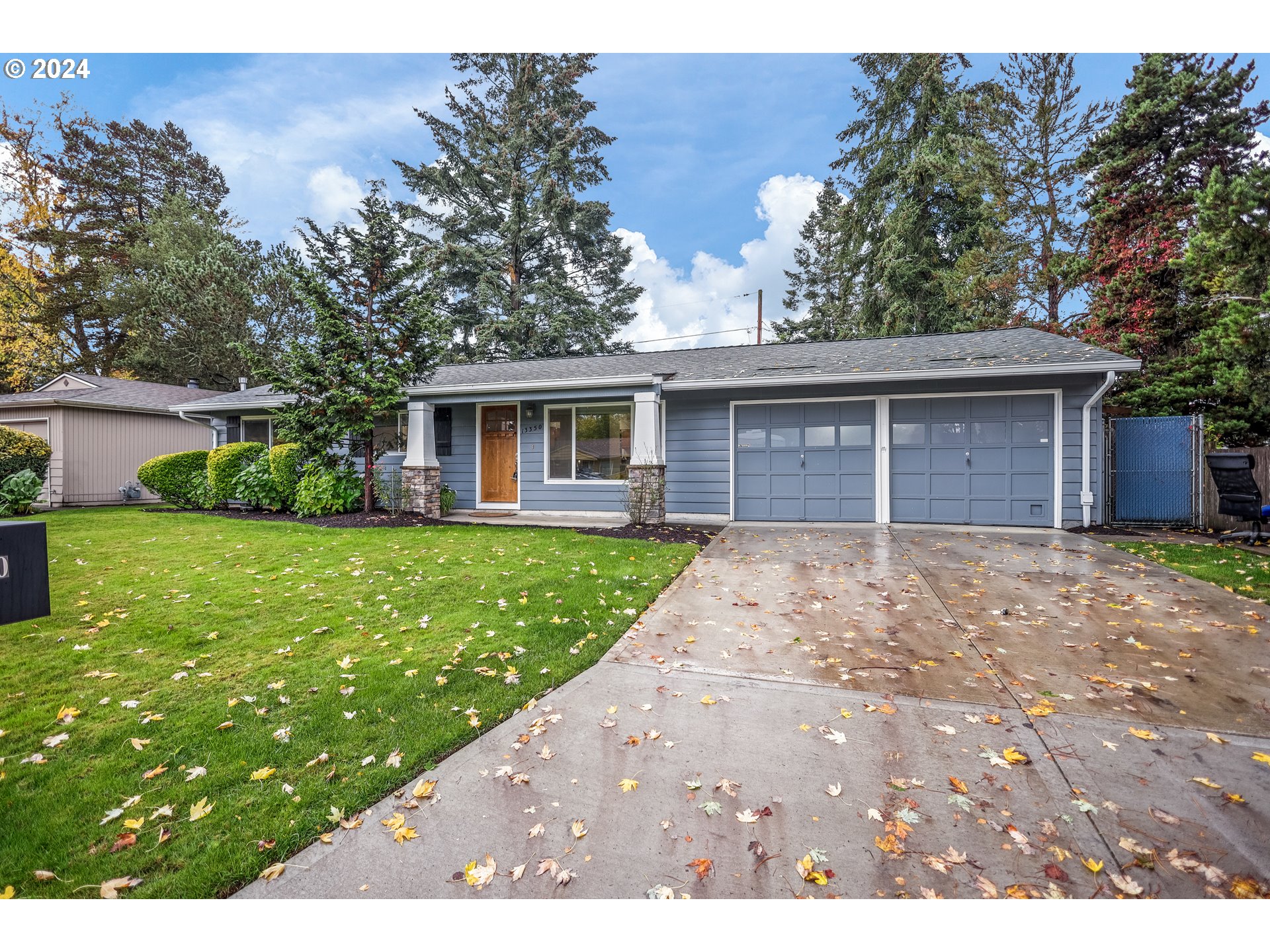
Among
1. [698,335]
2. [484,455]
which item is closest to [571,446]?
[484,455]

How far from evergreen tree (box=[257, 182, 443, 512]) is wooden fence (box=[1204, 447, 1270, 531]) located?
12508 millimetres

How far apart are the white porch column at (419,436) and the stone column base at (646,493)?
393 cm

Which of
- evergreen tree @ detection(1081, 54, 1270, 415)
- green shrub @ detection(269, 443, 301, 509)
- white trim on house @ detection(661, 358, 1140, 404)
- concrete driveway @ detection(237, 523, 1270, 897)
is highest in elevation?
evergreen tree @ detection(1081, 54, 1270, 415)

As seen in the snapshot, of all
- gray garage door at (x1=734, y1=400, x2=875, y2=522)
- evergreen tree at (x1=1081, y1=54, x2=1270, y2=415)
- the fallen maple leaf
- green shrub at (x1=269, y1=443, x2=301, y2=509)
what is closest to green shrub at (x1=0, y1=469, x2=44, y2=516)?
green shrub at (x1=269, y1=443, x2=301, y2=509)

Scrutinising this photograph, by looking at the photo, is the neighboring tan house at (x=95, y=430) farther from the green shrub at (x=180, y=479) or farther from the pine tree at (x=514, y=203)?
the pine tree at (x=514, y=203)

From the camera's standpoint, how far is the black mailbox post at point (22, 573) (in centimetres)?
264

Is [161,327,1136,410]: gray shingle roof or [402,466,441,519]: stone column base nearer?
[161,327,1136,410]: gray shingle roof

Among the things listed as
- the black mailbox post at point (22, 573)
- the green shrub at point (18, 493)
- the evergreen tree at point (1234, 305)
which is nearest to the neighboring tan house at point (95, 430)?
the green shrub at point (18, 493)

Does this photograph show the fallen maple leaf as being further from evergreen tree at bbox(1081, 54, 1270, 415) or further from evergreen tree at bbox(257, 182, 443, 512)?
evergreen tree at bbox(1081, 54, 1270, 415)

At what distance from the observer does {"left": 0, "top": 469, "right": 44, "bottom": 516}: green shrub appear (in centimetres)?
1009

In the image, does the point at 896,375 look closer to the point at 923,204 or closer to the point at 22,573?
the point at 22,573

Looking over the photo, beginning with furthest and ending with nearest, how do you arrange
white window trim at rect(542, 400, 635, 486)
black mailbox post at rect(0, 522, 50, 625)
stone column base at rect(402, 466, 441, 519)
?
white window trim at rect(542, 400, 635, 486)
stone column base at rect(402, 466, 441, 519)
black mailbox post at rect(0, 522, 50, 625)

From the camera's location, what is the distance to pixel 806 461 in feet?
30.2

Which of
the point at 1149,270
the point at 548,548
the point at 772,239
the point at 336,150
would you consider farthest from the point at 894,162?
the point at 548,548
